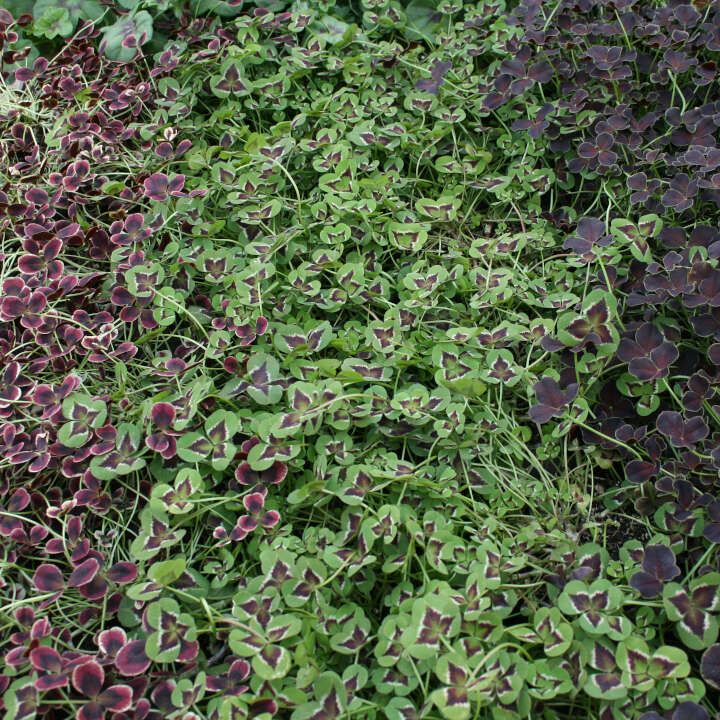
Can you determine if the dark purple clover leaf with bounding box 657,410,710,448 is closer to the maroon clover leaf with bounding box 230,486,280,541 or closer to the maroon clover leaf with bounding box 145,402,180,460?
the maroon clover leaf with bounding box 230,486,280,541

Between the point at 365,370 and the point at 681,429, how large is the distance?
654 millimetres

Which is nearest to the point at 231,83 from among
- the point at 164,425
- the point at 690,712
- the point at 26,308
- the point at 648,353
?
the point at 26,308

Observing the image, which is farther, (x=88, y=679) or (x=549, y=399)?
(x=549, y=399)

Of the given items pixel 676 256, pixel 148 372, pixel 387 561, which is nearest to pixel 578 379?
pixel 676 256

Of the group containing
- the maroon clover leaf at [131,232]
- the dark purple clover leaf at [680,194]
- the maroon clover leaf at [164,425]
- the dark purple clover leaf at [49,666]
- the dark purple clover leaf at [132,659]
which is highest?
the maroon clover leaf at [131,232]

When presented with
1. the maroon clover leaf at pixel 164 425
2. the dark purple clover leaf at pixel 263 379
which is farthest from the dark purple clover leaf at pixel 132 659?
the dark purple clover leaf at pixel 263 379

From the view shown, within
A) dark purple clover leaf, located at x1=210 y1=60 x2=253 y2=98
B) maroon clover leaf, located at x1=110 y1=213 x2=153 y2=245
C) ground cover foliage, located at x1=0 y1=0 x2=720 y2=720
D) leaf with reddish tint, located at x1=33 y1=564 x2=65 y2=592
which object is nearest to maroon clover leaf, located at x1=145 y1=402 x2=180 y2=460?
ground cover foliage, located at x1=0 y1=0 x2=720 y2=720

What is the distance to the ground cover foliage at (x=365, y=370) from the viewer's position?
1177 millimetres

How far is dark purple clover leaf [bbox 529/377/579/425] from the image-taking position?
142 centimetres

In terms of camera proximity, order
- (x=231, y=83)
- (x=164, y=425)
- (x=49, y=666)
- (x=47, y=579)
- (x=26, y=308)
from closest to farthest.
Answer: (x=49, y=666) → (x=47, y=579) → (x=164, y=425) → (x=26, y=308) → (x=231, y=83)

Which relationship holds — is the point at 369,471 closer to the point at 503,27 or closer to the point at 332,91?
the point at 332,91

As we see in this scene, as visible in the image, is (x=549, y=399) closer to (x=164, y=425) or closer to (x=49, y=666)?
(x=164, y=425)

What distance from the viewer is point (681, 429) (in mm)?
1368

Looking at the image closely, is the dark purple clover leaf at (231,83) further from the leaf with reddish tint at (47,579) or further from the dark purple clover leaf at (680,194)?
the leaf with reddish tint at (47,579)
